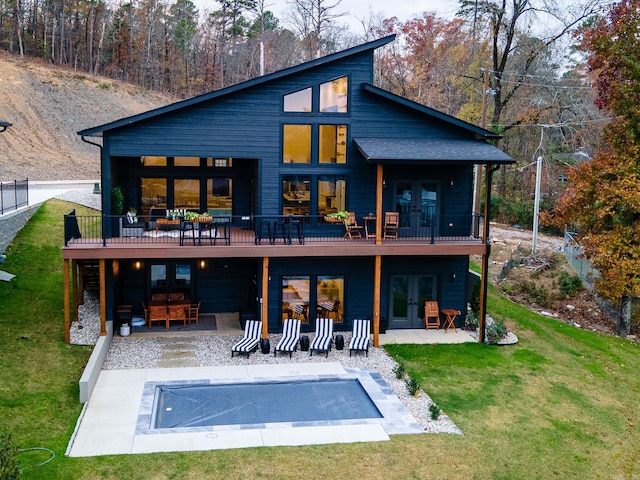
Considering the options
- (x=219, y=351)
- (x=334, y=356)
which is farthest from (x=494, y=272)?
(x=219, y=351)

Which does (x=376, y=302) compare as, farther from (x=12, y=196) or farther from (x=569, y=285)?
(x=12, y=196)

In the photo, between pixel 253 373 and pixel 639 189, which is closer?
pixel 253 373

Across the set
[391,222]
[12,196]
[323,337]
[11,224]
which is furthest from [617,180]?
[12,196]

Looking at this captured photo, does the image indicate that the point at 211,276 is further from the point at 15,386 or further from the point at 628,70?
the point at 628,70

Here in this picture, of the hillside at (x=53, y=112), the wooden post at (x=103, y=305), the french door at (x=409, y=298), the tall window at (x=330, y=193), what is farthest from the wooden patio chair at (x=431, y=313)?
Result: the hillside at (x=53, y=112)

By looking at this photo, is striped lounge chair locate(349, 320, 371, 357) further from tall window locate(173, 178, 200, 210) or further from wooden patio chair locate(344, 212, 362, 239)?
tall window locate(173, 178, 200, 210)

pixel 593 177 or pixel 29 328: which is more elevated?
pixel 593 177
